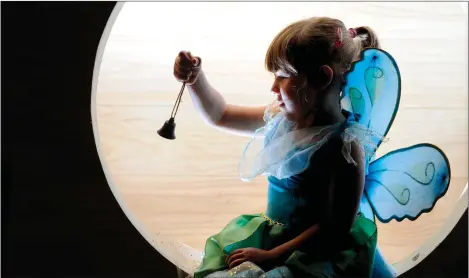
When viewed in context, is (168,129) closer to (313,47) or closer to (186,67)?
(186,67)

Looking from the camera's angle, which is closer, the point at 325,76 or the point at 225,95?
the point at 325,76

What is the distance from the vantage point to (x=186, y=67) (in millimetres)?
696

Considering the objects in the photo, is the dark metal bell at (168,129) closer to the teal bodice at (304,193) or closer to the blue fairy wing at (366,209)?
the teal bodice at (304,193)

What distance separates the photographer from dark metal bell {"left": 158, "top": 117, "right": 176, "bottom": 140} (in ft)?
2.42

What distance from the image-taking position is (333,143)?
0.65m

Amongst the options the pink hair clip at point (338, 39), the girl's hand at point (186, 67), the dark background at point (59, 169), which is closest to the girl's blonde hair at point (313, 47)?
the pink hair clip at point (338, 39)

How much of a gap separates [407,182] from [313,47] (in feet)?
0.73

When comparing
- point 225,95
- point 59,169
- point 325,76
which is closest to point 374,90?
point 325,76

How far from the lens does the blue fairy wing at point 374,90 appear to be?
67 centimetres

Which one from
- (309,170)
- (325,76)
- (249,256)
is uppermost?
(325,76)

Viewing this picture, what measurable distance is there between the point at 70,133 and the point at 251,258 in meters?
0.28

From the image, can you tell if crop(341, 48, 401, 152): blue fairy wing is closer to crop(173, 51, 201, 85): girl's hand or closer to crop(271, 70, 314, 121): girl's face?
crop(271, 70, 314, 121): girl's face

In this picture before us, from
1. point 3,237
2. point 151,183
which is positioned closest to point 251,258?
point 151,183

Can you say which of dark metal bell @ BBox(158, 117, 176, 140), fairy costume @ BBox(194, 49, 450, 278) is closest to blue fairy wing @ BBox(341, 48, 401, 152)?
fairy costume @ BBox(194, 49, 450, 278)
